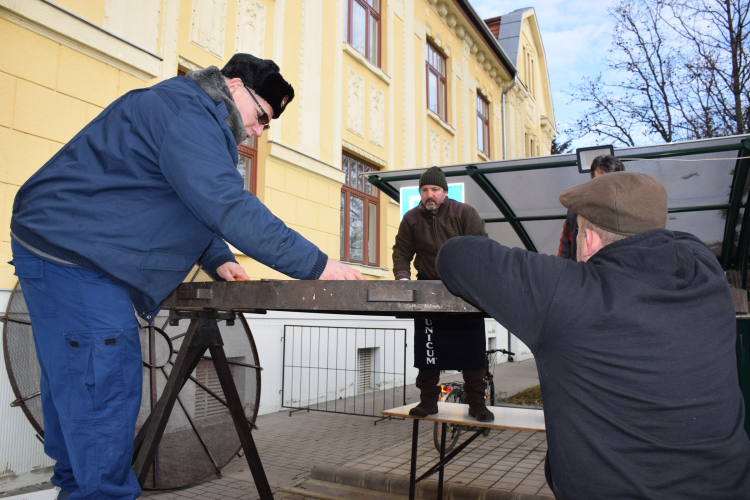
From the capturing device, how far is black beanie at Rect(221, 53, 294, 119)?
2.16m

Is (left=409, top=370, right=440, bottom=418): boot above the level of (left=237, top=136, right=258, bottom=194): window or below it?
below

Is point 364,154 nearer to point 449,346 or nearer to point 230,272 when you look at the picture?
point 449,346

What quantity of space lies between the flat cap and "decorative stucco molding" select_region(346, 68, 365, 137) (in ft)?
26.6

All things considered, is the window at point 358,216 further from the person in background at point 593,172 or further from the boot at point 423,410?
the boot at point 423,410

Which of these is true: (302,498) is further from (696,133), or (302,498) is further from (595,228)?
(696,133)

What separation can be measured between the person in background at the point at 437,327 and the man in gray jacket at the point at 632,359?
203cm

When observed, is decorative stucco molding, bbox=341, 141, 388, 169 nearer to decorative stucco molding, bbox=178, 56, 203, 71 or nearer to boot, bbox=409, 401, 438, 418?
decorative stucco molding, bbox=178, 56, 203, 71

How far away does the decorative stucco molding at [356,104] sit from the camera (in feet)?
30.9

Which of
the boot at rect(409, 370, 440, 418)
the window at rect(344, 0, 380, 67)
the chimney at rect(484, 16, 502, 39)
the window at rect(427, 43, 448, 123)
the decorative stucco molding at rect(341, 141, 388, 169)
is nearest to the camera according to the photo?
the boot at rect(409, 370, 440, 418)

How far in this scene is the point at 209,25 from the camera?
21.8 ft

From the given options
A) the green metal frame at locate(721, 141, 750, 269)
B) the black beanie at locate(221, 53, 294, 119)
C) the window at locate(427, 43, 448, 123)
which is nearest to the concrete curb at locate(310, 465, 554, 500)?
the black beanie at locate(221, 53, 294, 119)

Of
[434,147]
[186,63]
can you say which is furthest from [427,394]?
[434,147]

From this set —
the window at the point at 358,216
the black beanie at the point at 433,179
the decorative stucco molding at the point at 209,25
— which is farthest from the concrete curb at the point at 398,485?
the window at the point at 358,216

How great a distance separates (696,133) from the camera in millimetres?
16641
